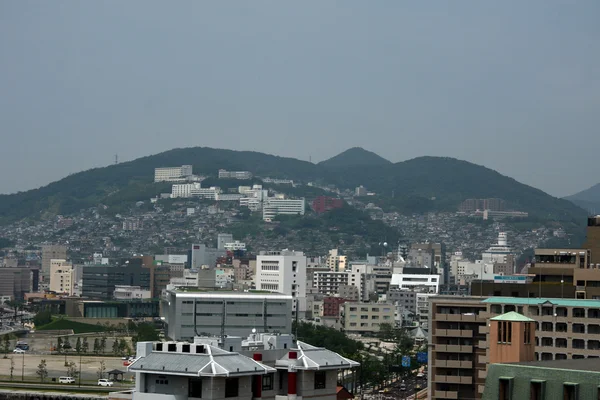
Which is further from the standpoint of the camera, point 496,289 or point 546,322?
point 496,289

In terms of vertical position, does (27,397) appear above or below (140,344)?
below

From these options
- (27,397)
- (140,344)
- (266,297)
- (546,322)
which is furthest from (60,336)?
(140,344)

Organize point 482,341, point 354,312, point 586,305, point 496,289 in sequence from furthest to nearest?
1. point 354,312
2. point 496,289
3. point 482,341
4. point 586,305

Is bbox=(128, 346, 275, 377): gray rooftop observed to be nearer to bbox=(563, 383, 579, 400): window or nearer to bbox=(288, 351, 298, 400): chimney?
bbox=(288, 351, 298, 400): chimney

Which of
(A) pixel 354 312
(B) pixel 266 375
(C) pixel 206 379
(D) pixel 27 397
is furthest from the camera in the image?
(A) pixel 354 312

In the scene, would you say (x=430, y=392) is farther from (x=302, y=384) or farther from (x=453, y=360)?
(x=302, y=384)

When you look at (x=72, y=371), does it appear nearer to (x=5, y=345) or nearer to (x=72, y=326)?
(x=5, y=345)

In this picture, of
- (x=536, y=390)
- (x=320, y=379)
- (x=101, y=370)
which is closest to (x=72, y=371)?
(x=101, y=370)
